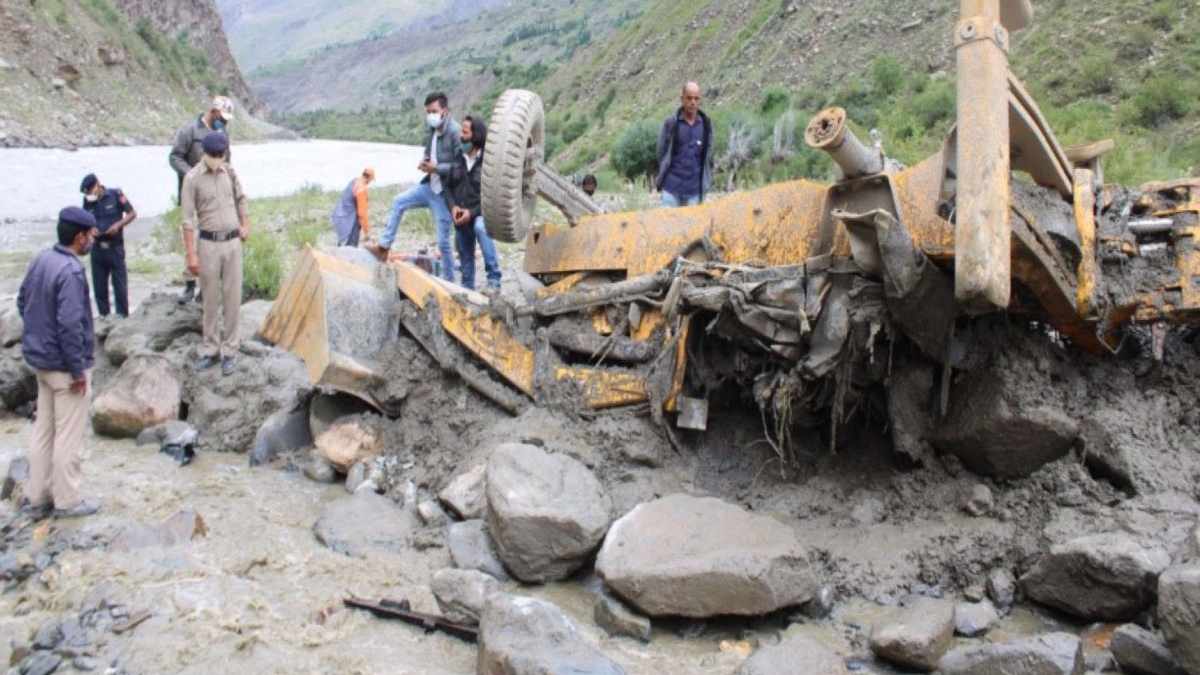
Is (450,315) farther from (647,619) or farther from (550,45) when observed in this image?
(550,45)

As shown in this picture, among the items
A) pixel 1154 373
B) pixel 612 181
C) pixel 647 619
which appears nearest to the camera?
pixel 647 619

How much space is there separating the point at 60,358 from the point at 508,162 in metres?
2.54

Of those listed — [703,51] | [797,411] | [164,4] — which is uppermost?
[164,4]

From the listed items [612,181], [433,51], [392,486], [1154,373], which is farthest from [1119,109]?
[433,51]

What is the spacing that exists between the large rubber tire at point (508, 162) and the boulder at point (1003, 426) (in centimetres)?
270

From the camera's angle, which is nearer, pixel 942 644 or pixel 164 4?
pixel 942 644

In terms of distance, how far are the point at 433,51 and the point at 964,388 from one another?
371 feet

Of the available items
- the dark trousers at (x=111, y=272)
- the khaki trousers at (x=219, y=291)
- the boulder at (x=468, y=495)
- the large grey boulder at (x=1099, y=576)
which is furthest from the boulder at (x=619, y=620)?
the dark trousers at (x=111, y=272)

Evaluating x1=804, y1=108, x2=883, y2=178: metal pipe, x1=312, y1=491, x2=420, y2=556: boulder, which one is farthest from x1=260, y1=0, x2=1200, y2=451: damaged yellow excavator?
x1=312, y1=491, x2=420, y2=556: boulder

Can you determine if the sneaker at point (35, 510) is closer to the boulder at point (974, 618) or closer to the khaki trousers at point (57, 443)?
the khaki trousers at point (57, 443)

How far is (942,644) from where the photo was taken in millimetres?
3982

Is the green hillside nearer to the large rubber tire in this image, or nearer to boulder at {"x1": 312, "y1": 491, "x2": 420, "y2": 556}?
the large rubber tire

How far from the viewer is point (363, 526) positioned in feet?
17.4

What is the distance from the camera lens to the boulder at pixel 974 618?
4.17 m
